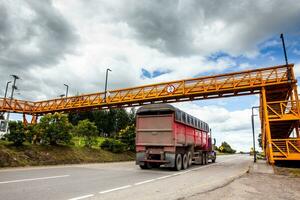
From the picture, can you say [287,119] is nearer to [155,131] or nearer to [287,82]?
[287,82]

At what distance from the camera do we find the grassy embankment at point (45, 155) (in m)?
14.2

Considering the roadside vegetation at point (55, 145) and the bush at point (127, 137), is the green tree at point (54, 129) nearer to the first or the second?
the roadside vegetation at point (55, 145)

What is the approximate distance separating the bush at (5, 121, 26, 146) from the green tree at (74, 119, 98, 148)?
6534 millimetres

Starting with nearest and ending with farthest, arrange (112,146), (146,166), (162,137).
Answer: (162,137) → (146,166) → (112,146)

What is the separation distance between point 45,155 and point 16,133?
2374 mm

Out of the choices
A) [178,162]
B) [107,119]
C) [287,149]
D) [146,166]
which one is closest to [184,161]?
[178,162]

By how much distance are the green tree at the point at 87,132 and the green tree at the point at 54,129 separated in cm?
289

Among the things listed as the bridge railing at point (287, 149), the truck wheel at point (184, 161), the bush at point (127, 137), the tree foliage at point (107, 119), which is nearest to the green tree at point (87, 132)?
the bush at point (127, 137)

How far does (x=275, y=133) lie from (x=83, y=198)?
2146 cm

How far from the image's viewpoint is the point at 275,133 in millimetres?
22766

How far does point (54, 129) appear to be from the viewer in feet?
61.0

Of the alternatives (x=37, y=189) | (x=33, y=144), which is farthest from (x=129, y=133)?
(x=37, y=189)

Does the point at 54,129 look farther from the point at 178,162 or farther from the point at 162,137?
the point at 178,162

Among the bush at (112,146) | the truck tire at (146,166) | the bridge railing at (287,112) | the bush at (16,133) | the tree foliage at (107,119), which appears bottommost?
the truck tire at (146,166)
